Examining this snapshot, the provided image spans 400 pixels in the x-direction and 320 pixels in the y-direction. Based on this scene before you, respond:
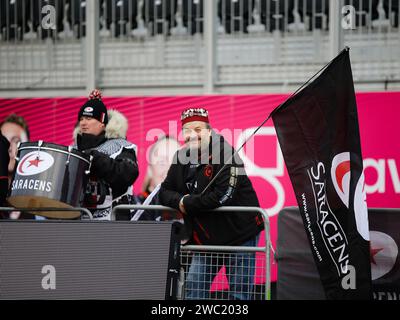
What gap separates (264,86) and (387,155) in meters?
1.72

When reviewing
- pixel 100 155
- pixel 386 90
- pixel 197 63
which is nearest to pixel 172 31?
pixel 197 63

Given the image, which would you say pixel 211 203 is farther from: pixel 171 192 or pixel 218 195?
pixel 171 192

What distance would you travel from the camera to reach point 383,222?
670 cm

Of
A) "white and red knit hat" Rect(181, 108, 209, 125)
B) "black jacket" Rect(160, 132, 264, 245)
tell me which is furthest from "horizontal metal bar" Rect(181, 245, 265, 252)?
"white and red knit hat" Rect(181, 108, 209, 125)

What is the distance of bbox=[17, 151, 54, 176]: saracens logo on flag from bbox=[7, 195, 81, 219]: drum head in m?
0.19

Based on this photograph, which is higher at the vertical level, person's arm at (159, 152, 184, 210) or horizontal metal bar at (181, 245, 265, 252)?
person's arm at (159, 152, 184, 210)

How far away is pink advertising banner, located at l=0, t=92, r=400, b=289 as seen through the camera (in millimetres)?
9781

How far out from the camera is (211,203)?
6.68 m

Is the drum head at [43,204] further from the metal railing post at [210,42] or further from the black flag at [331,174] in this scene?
the metal railing post at [210,42]

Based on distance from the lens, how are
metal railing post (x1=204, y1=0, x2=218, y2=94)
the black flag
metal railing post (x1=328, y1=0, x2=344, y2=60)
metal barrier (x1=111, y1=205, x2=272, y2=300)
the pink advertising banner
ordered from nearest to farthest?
the black flag → metal barrier (x1=111, y1=205, x2=272, y2=300) → the pink advertising banner → metal railing post (x1=328, y1=0, x2=344, y2=60) → metal railing post (x1=204, y1=0, x2=218, y2=94)

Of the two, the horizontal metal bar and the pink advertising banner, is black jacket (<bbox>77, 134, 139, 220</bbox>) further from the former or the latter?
the pink advertising banner

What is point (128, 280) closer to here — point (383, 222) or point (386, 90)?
point (383, 222)

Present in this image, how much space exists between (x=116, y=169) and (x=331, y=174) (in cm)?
175

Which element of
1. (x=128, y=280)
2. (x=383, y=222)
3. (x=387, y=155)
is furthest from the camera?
(x=387, y=155)
